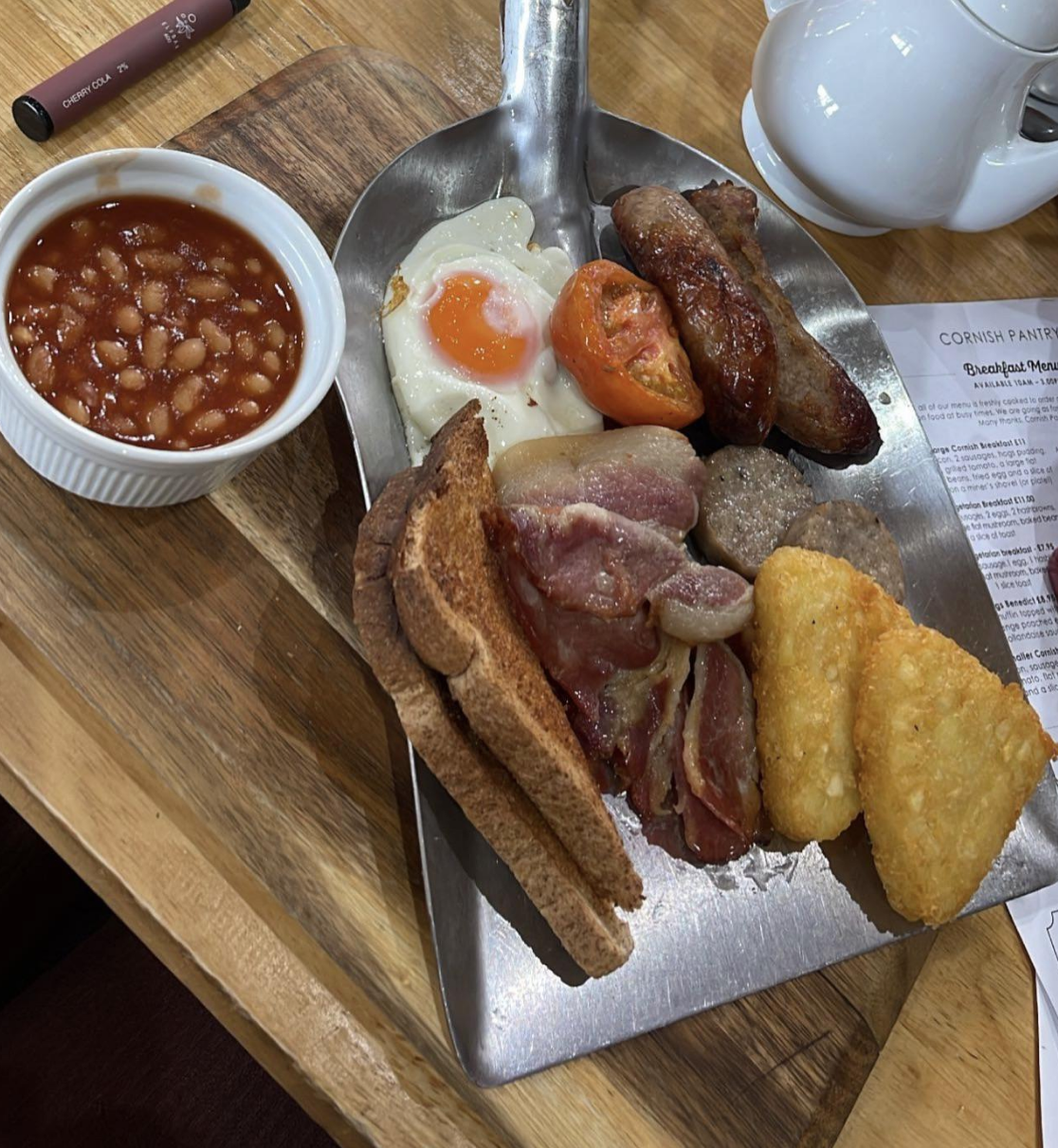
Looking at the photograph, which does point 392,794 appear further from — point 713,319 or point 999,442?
point 999,442

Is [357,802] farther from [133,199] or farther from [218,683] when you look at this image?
[133,199]

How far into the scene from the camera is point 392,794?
5.45 ft

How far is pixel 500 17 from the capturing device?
2.12m

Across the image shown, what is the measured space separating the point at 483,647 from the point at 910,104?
1281 millimetres

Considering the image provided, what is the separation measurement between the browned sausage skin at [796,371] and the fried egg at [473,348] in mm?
355

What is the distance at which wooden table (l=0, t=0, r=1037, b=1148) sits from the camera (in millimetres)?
1502


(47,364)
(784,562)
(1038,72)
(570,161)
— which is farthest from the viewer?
(570,161)

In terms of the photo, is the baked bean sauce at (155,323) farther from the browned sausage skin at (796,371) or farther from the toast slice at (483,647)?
the browned sausage skin at (796,371)

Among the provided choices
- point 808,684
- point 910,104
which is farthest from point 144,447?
point 910,104

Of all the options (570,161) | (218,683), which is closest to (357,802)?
(218,683)

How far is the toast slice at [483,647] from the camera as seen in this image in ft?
4.68

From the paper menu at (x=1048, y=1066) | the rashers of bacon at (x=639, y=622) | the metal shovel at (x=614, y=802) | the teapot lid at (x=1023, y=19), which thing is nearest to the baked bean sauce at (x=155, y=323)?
the metal shovel at (x=614, y=802)

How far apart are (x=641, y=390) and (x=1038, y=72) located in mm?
930

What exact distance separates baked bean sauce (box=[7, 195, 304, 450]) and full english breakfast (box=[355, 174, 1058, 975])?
0.84 ft
